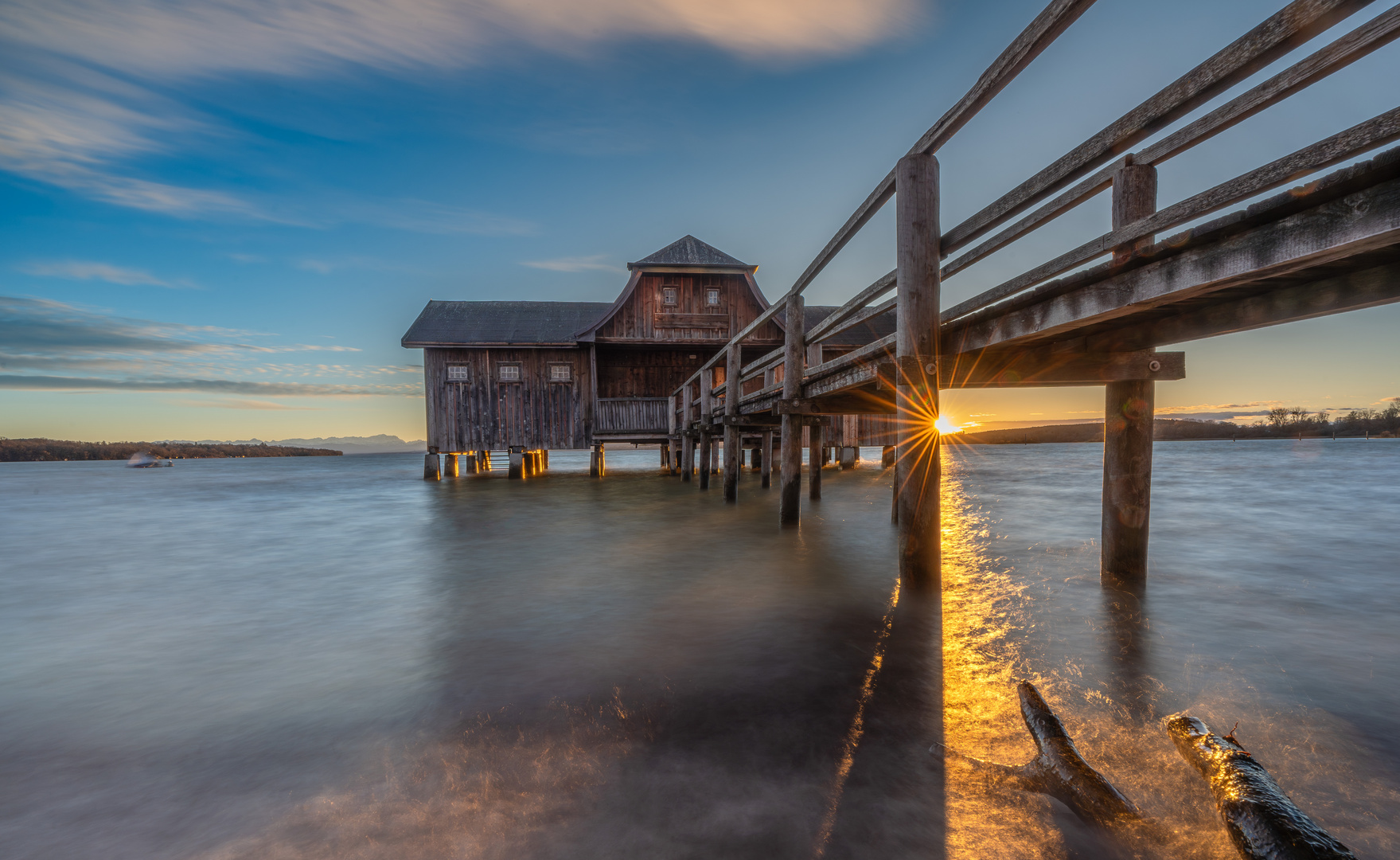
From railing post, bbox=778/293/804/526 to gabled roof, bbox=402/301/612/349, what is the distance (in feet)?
38.6

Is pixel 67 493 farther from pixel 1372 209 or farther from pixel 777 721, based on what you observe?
pixel 1372 209

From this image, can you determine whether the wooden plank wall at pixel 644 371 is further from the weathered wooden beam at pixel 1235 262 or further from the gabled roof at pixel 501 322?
the weathered wooden beam at pixel 1235 262

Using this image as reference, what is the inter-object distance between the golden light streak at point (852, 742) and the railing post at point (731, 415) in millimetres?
6894

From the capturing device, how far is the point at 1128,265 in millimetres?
2863

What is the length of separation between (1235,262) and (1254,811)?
1983 mm

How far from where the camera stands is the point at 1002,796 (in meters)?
2.28

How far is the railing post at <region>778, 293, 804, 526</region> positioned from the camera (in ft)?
26.3

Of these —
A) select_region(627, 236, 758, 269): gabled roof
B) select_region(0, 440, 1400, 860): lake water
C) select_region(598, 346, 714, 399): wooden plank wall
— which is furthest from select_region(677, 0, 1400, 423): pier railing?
select_region(598, 346, 714, 399): wooden plank wall

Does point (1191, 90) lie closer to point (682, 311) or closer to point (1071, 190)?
point (1071, 190)

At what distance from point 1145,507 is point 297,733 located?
6.50 meters

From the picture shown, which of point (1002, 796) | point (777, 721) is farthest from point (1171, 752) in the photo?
point (777, 721)

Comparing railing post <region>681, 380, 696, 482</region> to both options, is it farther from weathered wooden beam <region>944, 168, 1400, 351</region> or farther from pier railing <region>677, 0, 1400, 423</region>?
weathered wooden beam <region>944, 168, 1400, 351</region>

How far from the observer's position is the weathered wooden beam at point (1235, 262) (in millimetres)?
1927

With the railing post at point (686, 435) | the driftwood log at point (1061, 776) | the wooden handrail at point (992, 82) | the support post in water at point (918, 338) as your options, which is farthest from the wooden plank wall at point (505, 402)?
the driftwood log at point (1061, 776)
